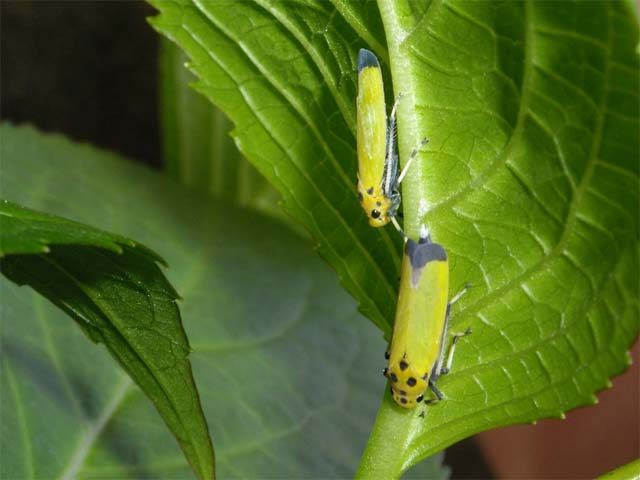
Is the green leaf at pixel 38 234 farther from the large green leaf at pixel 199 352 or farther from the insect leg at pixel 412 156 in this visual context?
the large green leaf at pixel 199 352

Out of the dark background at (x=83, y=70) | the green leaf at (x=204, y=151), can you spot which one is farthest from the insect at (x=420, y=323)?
the dark background at (x=83, y=70)

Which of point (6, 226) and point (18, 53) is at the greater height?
point (18, 53)

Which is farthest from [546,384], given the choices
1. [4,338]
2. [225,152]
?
[225,152]

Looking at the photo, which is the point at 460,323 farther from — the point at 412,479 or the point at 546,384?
the point at 412,479

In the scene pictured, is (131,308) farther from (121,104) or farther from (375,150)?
(121,104)

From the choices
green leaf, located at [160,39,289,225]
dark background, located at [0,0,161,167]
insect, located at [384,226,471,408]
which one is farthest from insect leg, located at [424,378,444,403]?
dark background, located at [0,0,161,167]

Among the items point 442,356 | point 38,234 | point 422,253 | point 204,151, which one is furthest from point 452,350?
point 204,151

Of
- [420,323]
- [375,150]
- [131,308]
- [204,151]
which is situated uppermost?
[204,151]

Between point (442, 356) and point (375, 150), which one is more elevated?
point (375, 150)
